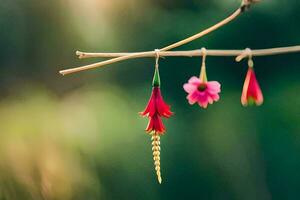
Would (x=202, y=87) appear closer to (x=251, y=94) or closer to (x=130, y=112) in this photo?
(x=251, y=94)

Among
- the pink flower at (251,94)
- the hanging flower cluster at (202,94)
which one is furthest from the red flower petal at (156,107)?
the pink flower at (251,94)

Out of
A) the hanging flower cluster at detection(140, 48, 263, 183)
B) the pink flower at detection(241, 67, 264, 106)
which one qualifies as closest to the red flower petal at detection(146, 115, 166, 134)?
the hanging flower cluster at detection(140, 48, 263, 183)

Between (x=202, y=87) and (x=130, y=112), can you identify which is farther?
(x=130, y=112)

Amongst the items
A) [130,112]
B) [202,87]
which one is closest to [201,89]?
[202,87]

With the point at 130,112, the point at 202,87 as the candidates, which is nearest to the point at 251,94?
the point at 202,87

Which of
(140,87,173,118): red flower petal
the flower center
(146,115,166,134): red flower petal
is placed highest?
the flower center

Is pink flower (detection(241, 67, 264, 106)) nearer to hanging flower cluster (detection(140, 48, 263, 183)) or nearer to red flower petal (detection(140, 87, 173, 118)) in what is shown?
hanging flower cluster (detection(140, 48, 263, 183))

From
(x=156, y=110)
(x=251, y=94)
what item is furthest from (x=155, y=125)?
(x=251, y=94)

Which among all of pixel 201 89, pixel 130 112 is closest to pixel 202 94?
pixel 201 89

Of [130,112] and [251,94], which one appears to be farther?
[130,112]

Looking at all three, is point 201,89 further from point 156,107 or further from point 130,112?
point 130,112
